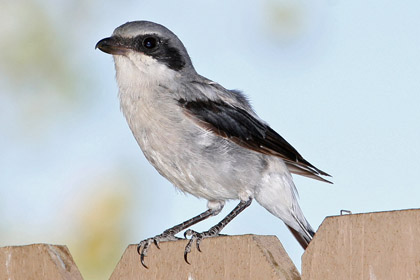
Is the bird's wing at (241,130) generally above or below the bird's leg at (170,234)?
above

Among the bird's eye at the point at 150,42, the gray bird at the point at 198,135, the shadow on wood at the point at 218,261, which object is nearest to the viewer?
the shadow on wood at the point at 218,261

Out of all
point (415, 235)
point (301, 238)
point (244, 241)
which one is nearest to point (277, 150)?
point (301, 238)

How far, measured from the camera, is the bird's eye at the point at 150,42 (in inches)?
163

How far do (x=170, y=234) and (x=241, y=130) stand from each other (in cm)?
73

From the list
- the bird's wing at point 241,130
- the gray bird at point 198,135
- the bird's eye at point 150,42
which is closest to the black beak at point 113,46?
the gray bird at point 198,135

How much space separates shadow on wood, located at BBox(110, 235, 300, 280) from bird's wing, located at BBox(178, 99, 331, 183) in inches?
48.2

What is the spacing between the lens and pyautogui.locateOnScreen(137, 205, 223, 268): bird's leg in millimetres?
2707

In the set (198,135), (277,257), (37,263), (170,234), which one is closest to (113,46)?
(198,135)

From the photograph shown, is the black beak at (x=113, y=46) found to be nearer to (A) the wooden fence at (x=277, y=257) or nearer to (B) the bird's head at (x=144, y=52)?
(B) the bird's head at (x=144, y=52)

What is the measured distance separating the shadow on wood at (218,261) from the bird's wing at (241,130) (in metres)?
1.22

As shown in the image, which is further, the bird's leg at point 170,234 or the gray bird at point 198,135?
the gray bird at point 198,135

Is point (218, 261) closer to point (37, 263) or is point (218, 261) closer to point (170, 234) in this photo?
point (37, 263)

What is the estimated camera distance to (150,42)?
415cm

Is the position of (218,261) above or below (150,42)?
below
